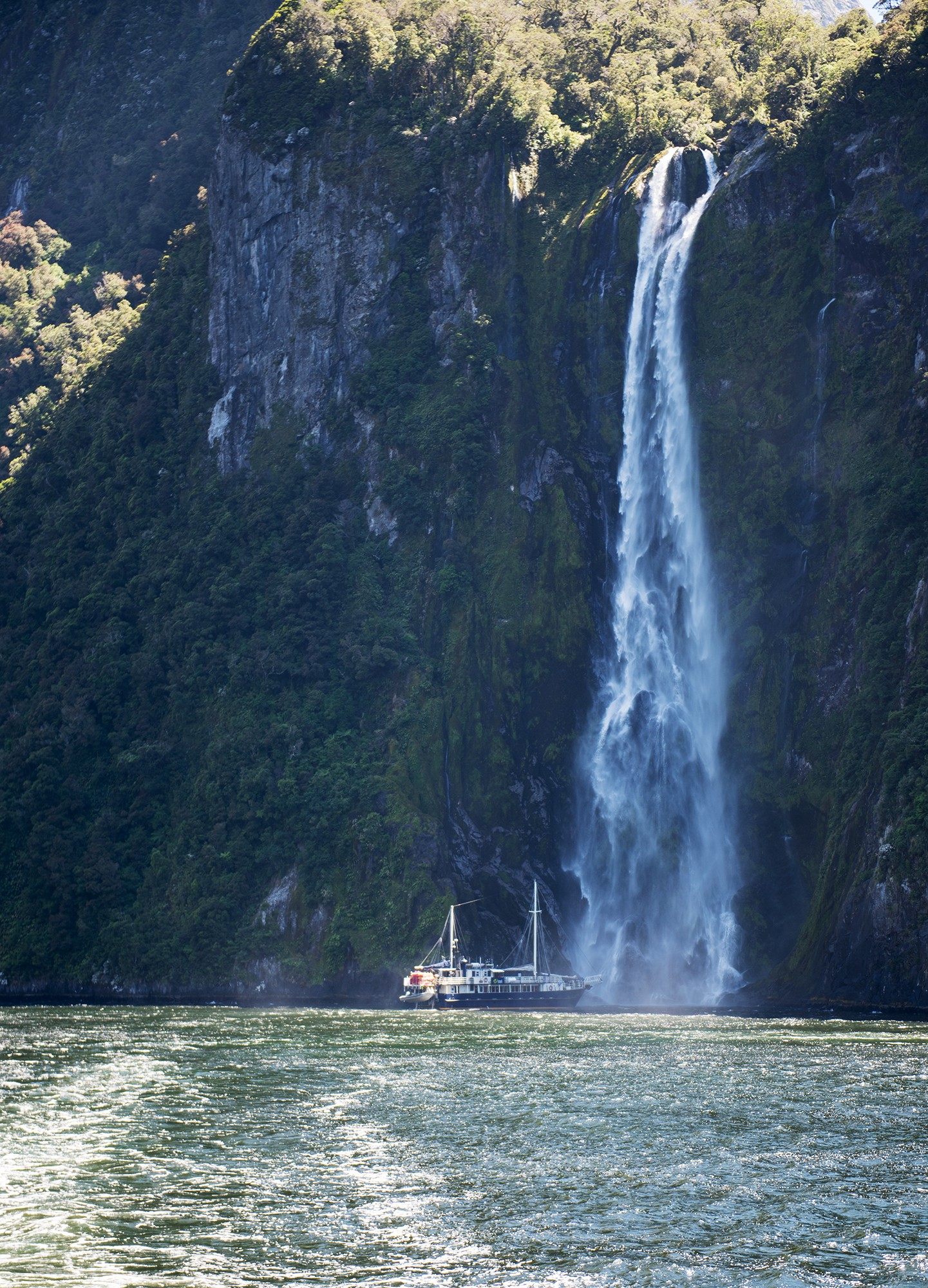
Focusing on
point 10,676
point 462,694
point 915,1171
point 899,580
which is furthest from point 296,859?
point 915,1171

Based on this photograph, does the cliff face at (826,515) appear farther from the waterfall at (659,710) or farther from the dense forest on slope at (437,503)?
the waterfall at (659,710)

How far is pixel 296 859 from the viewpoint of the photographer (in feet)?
236

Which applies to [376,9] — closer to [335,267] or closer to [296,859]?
[335,267]

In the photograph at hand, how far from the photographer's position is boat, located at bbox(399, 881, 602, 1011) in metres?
62.5

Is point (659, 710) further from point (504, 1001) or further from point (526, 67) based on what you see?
point (526, 67)

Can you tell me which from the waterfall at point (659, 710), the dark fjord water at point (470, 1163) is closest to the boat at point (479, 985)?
the waterfall at point (659, 710)

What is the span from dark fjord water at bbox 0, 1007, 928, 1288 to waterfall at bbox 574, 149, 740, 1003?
21.3 meters

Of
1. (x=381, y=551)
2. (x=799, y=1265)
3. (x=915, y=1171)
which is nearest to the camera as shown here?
(x=799, y=1265)

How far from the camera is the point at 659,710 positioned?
70500 mm

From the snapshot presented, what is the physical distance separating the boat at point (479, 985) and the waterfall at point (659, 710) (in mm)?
3573

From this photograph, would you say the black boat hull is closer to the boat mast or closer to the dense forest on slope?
the boat mast

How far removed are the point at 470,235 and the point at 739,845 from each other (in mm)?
38584

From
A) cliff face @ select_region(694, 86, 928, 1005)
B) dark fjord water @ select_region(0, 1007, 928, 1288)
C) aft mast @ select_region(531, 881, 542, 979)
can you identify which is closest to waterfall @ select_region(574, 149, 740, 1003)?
cliff face @ select_region(694, 86, 928, 1005)

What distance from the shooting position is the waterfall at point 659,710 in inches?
2608
